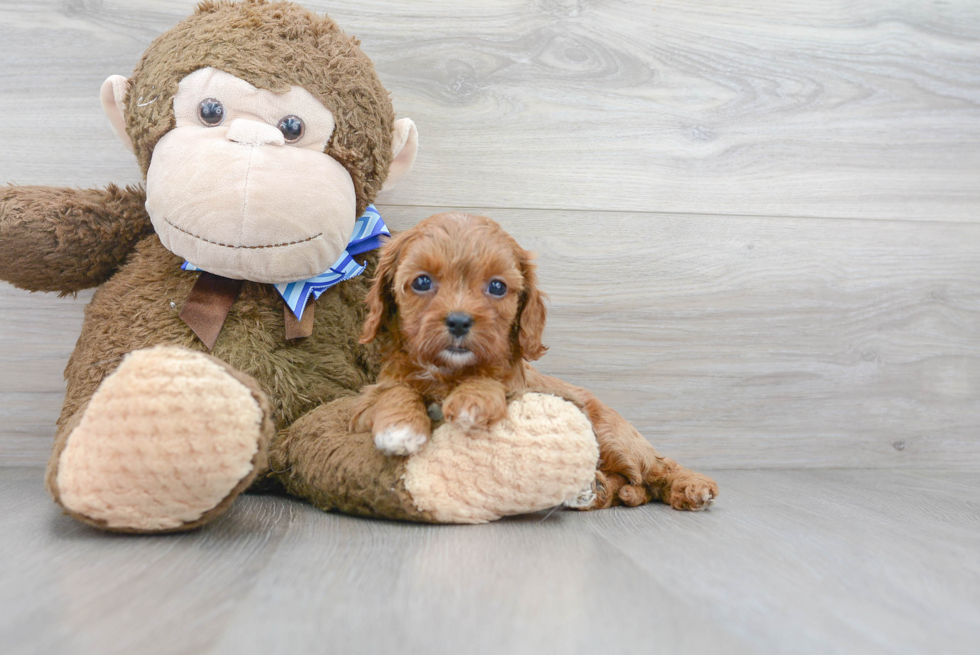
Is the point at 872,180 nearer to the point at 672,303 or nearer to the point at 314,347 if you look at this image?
the point at 672,303

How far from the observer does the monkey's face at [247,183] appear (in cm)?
129

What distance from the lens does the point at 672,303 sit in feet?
6.34

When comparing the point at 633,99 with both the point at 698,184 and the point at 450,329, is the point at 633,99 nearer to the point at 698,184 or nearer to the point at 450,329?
the point at 698,184

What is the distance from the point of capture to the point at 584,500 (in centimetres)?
134

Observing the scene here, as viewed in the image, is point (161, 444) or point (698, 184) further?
point (698, 184)

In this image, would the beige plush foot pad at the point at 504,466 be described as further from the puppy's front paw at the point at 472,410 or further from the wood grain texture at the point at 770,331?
the wood grain texture at the point at 770,331

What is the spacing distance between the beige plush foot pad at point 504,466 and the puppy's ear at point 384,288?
0.27 metres

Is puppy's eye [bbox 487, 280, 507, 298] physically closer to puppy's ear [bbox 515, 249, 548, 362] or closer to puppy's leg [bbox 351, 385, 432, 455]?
puppy's ear [bbox 515, 249, 548, 362]

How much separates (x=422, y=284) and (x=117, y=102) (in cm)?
81

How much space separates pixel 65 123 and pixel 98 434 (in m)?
1.07

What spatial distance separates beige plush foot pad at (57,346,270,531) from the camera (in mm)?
979

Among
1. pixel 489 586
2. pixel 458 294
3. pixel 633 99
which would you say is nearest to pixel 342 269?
pixel 458 294

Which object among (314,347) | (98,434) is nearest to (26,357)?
(314,347)

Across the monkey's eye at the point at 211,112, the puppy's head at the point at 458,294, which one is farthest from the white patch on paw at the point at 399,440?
the monkey's eye at the point at 211,112
